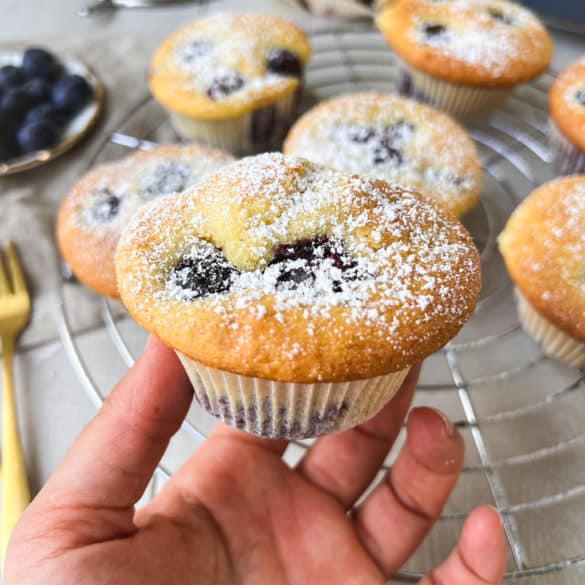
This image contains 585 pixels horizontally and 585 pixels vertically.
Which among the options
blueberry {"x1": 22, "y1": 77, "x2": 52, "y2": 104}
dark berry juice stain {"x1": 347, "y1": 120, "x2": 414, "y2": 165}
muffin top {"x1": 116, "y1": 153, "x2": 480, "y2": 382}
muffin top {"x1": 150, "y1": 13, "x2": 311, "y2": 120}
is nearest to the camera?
muffin top {"x1": 116, "y1": 153, "x2": 480, "y2": 382}

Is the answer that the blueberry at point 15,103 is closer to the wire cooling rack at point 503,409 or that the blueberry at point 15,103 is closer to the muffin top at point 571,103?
the wire cooling rack at point 503,409

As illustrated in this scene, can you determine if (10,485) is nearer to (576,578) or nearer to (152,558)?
(152,558)

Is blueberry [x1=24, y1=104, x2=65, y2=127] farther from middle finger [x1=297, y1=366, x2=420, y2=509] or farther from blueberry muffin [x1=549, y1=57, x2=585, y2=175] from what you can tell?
blueberry muffin [x1=549, y1=57, x2=585, y2=175]

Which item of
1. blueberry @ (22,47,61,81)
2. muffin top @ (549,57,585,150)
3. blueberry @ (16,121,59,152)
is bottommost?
blueberry @ (16,121,59,152)

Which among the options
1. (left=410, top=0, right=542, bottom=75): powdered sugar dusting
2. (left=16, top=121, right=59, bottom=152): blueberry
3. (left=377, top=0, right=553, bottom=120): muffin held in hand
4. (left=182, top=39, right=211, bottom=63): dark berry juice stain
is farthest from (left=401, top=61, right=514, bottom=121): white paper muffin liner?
(left=16, top=121, right=59, bottom=152): blueberry

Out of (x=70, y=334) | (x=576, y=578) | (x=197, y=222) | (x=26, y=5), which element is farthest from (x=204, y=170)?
(x=26, y=5)

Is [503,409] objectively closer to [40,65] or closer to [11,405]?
[11,405]

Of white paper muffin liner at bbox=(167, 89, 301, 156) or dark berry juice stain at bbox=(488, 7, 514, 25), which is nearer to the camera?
white paper muffin liner at bbox=(167, 89, 301, 156)
